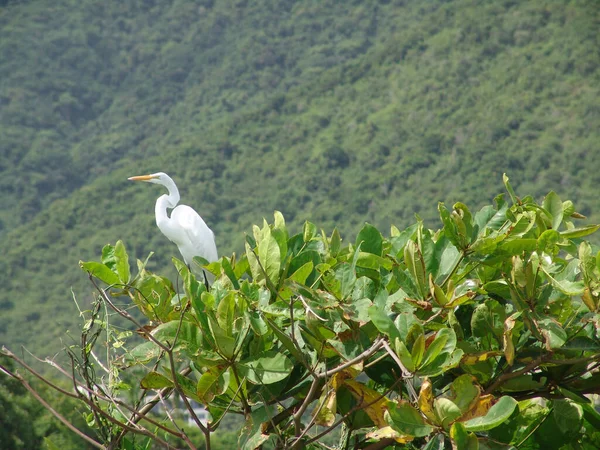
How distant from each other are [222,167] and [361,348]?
3267 centimetres

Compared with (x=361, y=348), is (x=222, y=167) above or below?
below

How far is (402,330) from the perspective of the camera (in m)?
1.41

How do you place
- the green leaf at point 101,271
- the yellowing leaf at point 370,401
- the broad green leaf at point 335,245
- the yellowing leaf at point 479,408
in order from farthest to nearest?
the broad green leaf at point 335,245
the green leaf at point 101,271
the yellowing leaf at point 370,401
the yellowing leaf at point 479,408

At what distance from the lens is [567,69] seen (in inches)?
1150

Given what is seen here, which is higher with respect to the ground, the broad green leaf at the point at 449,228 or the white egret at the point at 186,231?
the broad green leaf at the point at 449,228

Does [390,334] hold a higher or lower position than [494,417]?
higher

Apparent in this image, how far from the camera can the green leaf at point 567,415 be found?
5.23 feet

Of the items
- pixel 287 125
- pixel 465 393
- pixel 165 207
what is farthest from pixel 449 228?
pixel 287 125

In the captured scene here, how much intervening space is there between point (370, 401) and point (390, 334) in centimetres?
25

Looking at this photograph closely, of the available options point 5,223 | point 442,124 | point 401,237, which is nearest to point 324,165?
point 442,124

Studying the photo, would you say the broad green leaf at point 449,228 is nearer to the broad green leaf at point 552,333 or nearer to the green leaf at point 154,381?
the broad green leaf at point 552,333

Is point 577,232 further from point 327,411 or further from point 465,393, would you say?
point 327,411

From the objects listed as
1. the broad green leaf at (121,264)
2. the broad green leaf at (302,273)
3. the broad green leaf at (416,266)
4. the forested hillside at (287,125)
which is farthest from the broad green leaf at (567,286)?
the forested hillside at (287,125)

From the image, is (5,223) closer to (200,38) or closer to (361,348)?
(200,38)
